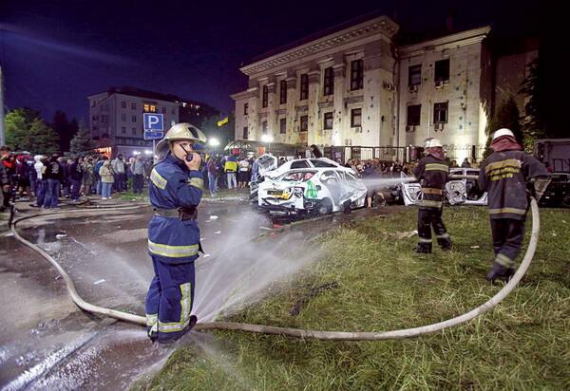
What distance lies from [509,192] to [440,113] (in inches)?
939

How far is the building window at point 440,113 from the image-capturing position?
25.6 meters

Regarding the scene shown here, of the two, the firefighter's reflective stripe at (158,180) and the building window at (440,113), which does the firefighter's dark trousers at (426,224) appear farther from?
the building window at (440,113)

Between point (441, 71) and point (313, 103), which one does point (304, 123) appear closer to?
point (313, 103)

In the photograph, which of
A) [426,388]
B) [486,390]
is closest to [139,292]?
[426,388]

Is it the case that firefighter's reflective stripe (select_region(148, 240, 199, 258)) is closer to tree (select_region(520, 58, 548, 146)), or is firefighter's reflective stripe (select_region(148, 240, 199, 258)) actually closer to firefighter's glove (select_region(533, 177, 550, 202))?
firefighter's glove (select_region(533, 177, 550, 202))

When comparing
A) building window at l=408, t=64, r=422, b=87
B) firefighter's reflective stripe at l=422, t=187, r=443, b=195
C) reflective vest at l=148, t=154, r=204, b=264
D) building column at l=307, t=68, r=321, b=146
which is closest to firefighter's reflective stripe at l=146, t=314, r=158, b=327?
reflective vest at l=148, t=154, r=204, b=264

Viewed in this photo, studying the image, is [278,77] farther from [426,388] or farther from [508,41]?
[426,388]

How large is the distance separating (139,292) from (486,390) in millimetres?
3881

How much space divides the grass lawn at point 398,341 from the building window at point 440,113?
22.5m

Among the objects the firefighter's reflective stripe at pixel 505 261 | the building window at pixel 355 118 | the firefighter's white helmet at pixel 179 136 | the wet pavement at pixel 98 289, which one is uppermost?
the building window at pixel 355 118

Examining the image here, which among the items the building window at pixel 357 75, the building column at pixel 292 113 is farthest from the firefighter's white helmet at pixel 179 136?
the building column at pixel 292 113

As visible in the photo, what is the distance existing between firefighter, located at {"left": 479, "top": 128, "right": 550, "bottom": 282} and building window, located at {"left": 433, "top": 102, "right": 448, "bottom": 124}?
23167mm

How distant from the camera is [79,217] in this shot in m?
10.3

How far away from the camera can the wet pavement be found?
2.92 meters
